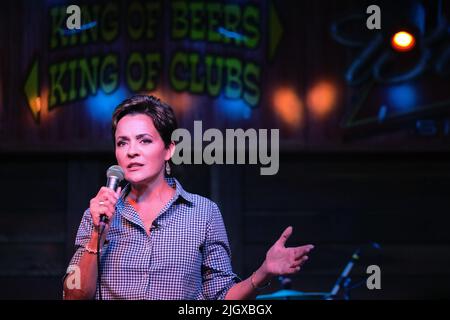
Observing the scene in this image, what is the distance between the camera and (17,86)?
7.18m

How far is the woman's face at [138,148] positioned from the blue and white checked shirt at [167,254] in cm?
13

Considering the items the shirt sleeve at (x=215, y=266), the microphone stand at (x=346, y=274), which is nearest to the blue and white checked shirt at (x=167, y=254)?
the shirt sleeve at (x=215, y=266)

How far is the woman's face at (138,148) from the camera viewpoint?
289 cm

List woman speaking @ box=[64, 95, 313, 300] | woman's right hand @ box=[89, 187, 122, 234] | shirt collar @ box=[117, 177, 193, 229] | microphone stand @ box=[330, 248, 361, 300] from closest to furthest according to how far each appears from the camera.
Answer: woman's right hand @ box=[89, 187, 122, 234] → woman speaking @ box=[64, 95, 313, 300] → shirt collar @ box=[117, 177, 193, 229] → microphone stand @ box=[330, 248, 361, 300]

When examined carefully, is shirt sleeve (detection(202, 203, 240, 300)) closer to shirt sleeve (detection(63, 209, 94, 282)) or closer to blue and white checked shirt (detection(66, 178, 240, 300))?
blue and white checked shirt (detection(66, 178, 240, 300))

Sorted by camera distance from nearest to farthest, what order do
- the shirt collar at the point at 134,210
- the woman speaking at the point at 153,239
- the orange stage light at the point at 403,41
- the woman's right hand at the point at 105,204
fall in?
1. the woman's right hand at the point at 105,204
2. the woman speaking at the point at 153,239
3. the shirt collar at the point at 134,210
4. the orange stage light at the point at 403,41

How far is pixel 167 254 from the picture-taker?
9.08 ft

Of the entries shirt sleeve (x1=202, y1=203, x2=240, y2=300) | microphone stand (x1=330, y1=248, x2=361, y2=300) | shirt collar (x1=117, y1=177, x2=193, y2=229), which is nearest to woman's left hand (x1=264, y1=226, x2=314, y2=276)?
shirt sleeve (x1=202, y1=203, x2=240, y2=300)

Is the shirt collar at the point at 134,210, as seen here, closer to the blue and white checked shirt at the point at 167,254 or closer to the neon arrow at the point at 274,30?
the blue and white checked shirt at the point at 167,254

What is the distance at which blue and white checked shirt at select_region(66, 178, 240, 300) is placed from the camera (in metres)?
2.72

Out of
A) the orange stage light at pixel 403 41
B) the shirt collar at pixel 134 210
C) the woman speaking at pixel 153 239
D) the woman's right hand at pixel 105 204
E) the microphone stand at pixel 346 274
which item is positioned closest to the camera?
the woman's right hand at pixel 105 204

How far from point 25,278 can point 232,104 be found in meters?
2.69

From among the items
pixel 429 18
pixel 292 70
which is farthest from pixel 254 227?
pixel 429 18

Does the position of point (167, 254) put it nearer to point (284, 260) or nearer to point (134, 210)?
point (134, 210)
